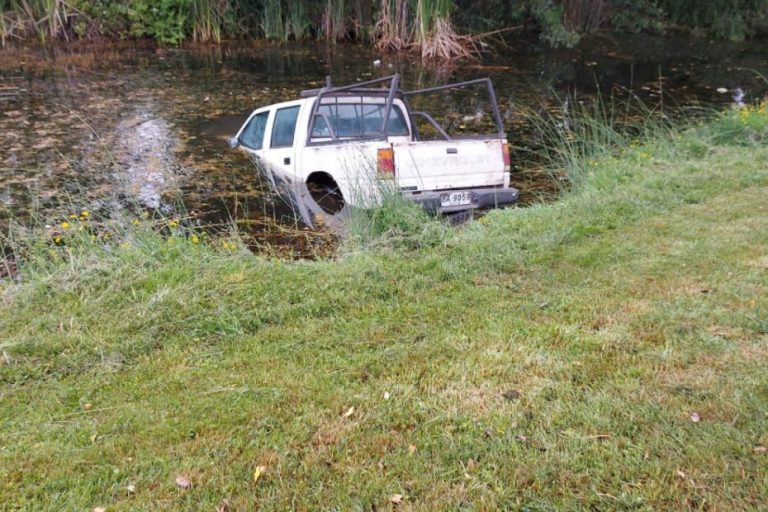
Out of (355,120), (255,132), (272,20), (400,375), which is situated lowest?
(400,375)

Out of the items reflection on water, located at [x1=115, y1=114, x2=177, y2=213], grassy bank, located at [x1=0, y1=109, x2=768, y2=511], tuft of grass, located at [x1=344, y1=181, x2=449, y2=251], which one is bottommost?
grassy bank, located at [x1=0, y1=109, x2=768, y2=511]

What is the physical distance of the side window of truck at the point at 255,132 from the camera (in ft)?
33.4

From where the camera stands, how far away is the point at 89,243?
19.7ft

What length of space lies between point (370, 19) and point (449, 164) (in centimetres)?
1781

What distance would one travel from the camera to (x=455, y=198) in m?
8.05

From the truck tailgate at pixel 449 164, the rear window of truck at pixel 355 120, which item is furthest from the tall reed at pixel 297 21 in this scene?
the truck tailgate at pixel 449 164

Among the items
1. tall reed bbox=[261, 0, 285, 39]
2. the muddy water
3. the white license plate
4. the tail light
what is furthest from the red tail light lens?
tall reed bbox=[261, 0, 285, 39]

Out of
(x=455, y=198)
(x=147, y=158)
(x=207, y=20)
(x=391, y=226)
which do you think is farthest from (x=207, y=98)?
(x=391, y=226)

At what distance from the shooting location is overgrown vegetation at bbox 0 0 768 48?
829 inches

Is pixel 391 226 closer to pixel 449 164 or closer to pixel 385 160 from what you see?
pixel 385 160

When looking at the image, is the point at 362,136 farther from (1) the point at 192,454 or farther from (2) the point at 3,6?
(2) the point at 3,6

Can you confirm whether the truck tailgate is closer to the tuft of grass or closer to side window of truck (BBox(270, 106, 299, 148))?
the tuft of grass

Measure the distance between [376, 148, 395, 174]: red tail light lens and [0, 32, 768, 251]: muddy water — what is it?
1224 mm

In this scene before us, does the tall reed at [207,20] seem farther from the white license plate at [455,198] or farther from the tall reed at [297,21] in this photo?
the white license plate at [455,198]
